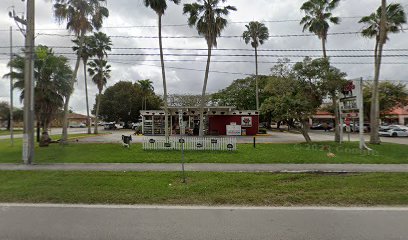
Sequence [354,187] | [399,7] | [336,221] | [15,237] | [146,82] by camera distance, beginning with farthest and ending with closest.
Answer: [146,82] < [399,7] < [354,187] < [336,221] < [15,237]

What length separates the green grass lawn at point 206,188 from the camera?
7074mm

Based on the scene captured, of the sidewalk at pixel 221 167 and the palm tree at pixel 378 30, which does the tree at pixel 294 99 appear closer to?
the palm tree at pixel 378 30

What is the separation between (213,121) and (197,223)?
101 feet

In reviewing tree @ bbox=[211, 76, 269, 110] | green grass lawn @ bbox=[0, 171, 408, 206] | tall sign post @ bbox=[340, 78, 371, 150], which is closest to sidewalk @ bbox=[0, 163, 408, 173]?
green grass lawn @ bbox=[0, 171, 408, 206]

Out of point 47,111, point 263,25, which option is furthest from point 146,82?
point 47,111

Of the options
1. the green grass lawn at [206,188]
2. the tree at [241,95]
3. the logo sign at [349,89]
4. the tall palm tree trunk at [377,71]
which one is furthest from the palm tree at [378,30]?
the tree at [241,95]

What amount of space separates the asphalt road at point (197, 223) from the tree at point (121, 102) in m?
54.7

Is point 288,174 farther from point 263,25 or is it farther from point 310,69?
point 263,25

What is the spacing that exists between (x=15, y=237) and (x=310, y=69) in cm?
2064

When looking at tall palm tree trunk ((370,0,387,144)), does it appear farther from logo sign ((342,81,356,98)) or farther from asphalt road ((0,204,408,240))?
asphalt road ((0,204,408,240))

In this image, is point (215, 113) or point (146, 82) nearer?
point (215, 113)

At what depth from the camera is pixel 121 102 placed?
59875mm

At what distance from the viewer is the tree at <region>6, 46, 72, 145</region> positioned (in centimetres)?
2078

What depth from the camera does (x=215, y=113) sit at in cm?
3550
